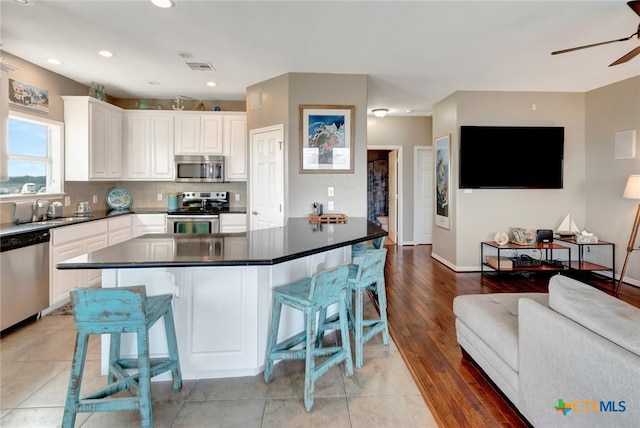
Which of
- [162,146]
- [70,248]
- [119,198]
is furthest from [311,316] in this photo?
[119,198]

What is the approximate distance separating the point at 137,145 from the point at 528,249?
19.6 feet

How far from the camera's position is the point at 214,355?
82.2 inches

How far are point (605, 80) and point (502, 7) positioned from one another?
2870mm

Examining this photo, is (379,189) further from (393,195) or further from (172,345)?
(172,345)

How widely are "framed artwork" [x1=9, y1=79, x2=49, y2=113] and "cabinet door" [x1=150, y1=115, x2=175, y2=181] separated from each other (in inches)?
51.6

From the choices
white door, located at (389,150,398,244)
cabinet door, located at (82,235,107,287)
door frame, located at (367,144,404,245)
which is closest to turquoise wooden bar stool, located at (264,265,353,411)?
cabinet door, located at (82,235,107,287)

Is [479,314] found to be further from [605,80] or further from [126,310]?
[605,80]

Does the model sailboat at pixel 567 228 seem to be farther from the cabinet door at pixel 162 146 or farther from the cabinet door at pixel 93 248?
the cabinet door at pixel 93 248

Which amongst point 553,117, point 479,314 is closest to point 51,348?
point 479,314

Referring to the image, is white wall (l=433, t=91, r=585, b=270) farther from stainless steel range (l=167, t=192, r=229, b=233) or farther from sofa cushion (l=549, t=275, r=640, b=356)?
stainless steel range (l=167, t=192, r=229, b=233)

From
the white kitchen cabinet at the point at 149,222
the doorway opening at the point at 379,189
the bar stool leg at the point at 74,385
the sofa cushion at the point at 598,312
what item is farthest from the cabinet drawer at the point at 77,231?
the doorway opening at the point at 379,189

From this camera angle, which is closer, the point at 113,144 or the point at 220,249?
the point at 220,249

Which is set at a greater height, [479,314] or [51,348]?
[479,314]

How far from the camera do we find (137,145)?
16.3 feet
